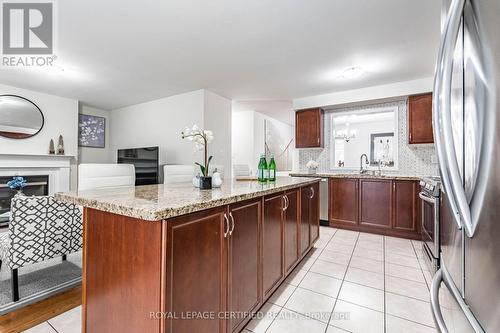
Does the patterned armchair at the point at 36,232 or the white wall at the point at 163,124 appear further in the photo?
the white wall at the point at 163,124

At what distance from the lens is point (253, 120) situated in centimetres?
588

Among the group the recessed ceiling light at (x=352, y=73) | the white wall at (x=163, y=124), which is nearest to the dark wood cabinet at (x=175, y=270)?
the recessed ceiling light at (x=352, y=73)

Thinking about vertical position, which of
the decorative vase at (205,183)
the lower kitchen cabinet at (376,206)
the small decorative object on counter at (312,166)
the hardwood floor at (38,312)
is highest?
the small decorative object on counter at (312,166)

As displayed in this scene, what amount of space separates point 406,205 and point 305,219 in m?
1.95

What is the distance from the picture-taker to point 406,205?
10.7 ft

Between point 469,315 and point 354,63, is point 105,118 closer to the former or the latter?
point 354,63

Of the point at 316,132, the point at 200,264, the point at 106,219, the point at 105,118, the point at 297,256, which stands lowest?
the point at 297,256

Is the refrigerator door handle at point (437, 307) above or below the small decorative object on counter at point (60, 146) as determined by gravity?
below

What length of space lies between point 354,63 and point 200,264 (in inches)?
120

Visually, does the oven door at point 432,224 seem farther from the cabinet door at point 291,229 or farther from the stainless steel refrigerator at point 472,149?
the stainless steel refrigerator at point 472,149

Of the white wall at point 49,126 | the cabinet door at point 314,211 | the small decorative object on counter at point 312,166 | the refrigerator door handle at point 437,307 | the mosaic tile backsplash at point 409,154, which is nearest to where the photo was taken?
the refrigerator door handle at point 437,307

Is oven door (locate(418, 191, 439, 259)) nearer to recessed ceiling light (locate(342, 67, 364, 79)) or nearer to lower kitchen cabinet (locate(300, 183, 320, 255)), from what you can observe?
lower kitchen cabinet (locate(300, 183, 320, 255))

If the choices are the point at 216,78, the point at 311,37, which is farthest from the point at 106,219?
the point at 216,78

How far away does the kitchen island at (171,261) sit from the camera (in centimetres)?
84
